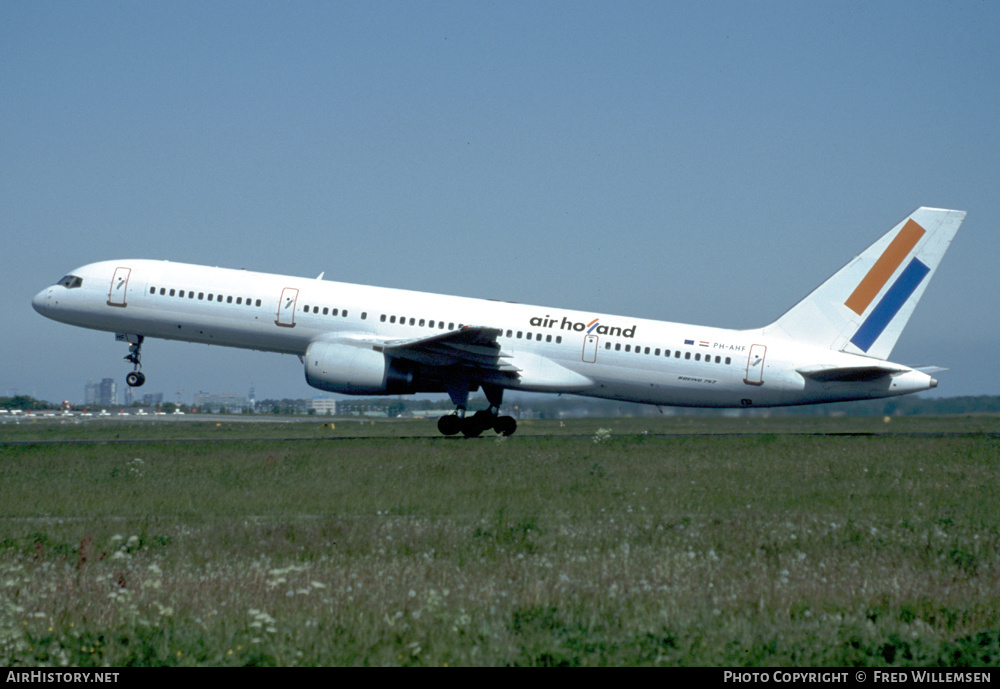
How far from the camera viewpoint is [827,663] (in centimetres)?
706

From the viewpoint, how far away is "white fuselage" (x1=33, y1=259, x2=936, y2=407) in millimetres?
31234

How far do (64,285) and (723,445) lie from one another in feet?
76.3

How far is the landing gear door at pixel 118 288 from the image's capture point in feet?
107

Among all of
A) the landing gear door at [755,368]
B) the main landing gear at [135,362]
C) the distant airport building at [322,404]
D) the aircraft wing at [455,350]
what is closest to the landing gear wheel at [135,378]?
the main landing gear at [135,362]

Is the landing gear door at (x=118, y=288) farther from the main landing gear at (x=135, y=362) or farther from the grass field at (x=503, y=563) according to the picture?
the grass field at (x=503, y=563)

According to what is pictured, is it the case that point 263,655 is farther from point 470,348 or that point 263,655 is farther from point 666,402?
point 666,402

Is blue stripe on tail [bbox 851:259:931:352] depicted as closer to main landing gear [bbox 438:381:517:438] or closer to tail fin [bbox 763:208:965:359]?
tail fin [bbox 763:208:965:359]

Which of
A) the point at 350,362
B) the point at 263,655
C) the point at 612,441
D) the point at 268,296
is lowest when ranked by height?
the point at 263,655

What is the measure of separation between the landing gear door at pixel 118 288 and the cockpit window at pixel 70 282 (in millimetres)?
1568

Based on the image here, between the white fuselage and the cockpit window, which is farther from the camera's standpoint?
the cockpit window

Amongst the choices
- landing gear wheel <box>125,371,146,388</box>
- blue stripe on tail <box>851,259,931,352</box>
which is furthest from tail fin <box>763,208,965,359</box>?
landing gear wheel <box>125,371,146,388</box>

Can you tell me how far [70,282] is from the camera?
33.7 meters

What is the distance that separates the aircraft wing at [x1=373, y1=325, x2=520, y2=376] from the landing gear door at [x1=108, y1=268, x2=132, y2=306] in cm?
912
